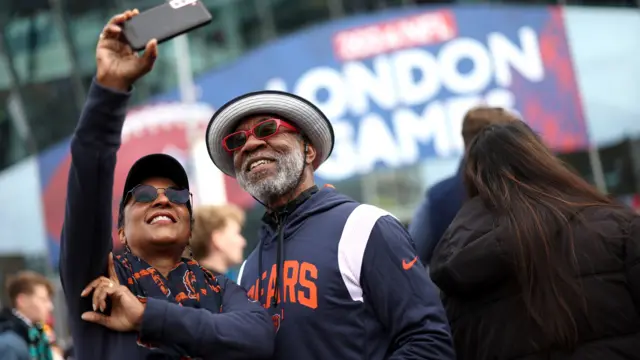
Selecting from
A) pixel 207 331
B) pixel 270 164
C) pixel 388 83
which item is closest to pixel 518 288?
pixel 270 164

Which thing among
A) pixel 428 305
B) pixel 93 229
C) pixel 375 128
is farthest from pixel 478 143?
pixel 375 128

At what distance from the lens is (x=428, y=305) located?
9.02 ft

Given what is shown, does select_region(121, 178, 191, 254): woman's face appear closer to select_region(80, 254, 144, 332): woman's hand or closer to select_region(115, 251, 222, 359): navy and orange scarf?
select_region(115, 251, 222, 359): navy and orange scarf

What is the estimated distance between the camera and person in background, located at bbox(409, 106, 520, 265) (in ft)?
13.7

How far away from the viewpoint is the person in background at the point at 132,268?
92.8 inches

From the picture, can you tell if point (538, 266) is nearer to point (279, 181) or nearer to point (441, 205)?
point (279, 181)

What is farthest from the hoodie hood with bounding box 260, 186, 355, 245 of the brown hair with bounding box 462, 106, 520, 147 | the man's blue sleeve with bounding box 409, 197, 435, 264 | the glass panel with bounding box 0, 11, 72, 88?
the glass panel with bounding box 0, 11, 72, 88

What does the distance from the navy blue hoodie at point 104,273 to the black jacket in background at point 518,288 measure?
0.74 meters

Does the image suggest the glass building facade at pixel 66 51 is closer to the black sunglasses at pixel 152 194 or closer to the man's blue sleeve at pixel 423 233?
the man's blue sleeve at pixel 423 233

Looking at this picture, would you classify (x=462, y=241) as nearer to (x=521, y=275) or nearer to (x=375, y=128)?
(x=521, y=275)

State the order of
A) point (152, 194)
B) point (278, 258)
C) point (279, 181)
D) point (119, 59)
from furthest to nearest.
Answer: point (279, 181) → point (278, 258) → point (152, 194) → point (119, 59)

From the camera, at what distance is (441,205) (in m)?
4.23

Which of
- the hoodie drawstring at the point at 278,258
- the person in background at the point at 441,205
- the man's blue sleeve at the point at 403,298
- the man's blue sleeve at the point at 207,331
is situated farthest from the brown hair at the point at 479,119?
the man's blue sleeve at the point at 207,331

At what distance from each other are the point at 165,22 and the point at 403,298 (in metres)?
1.04
